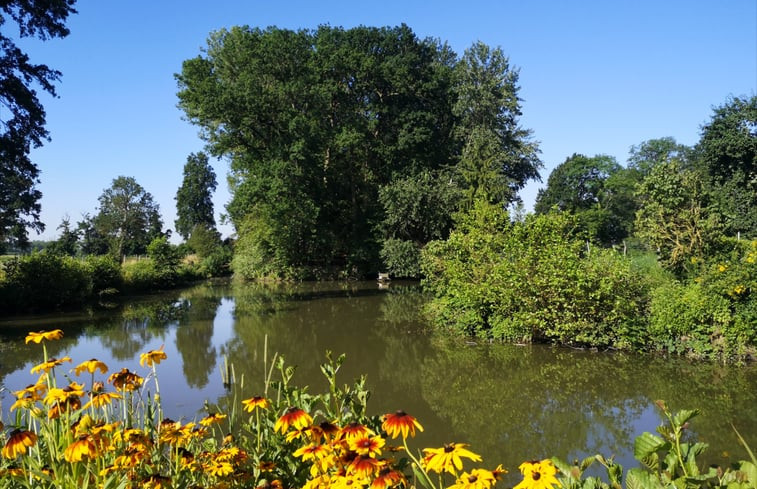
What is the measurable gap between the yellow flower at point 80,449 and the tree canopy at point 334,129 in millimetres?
20279

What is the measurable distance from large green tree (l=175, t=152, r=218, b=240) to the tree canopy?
2723 centimetres

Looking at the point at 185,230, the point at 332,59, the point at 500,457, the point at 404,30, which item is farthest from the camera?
the point at 185,230

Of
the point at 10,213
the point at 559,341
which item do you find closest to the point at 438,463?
the point at 559,341

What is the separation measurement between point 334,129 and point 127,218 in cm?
3053

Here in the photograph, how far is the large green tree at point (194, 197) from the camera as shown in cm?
5494

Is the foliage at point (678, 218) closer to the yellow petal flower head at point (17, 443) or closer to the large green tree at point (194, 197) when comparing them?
the yellow petal flower head at point (17, 443)

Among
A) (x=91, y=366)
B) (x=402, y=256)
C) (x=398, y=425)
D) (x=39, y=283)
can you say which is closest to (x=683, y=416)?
(x=398, y=425)

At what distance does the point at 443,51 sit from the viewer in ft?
105

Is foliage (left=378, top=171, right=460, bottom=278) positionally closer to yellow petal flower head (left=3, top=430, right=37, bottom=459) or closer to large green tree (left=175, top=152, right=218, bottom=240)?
yellow petal flower head (left=3, top=430, right=37, bottom=459)

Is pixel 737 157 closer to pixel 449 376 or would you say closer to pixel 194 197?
pixel 449 376

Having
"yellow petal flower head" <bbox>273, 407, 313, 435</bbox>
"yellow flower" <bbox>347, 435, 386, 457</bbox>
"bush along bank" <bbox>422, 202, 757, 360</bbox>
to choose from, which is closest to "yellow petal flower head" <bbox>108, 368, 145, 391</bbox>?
"yellow petal flower head" <bbox>273, 407, 313, 435</bbox>

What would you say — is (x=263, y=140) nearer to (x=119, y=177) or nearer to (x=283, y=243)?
(x=283, y=243)

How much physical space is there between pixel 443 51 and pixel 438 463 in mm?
33184

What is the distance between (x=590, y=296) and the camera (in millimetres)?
8922
